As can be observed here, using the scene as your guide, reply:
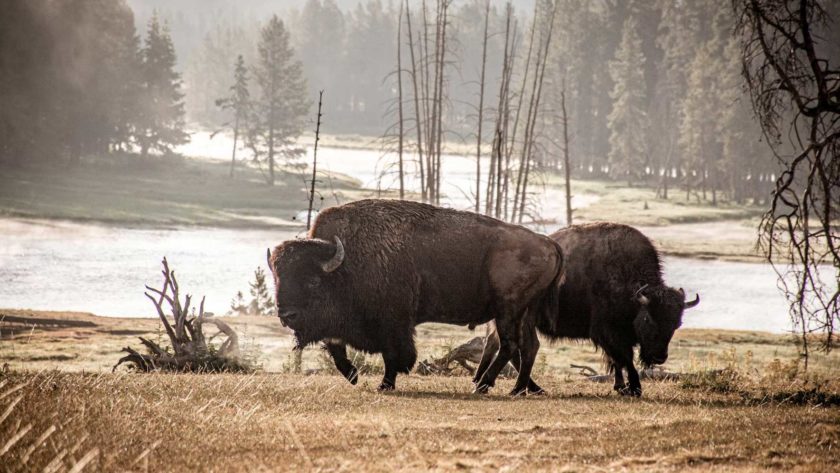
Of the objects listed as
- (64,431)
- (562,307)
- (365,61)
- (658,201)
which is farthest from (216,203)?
(365,61)

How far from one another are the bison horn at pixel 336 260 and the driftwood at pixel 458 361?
5.11 m

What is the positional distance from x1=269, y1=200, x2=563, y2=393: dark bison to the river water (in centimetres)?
1017

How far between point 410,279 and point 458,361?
15.6 ft

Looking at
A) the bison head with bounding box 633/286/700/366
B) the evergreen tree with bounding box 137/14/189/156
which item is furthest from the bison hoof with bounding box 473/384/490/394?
the evergreen tree with bounding box 137/14/189/156

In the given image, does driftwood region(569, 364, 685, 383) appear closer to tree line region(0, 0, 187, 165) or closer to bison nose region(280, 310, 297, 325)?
bison nose region(280, 310, 297, 325)

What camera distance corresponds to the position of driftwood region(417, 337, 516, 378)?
51.5 ft

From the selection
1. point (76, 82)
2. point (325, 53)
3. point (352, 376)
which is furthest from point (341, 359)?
point (325, 53)

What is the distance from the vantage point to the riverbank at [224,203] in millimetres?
46750

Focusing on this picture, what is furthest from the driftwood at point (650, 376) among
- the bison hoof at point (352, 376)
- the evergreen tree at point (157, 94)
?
the evergreen tree at point (157, 94)

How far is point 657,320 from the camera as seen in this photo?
38.7ft

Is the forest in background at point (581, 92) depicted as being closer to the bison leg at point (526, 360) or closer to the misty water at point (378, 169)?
the misty water at point (378, 169)

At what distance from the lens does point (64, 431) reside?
6.09m

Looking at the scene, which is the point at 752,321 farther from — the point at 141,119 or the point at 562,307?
the point at 141,119

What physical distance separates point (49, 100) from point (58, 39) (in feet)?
12.8
